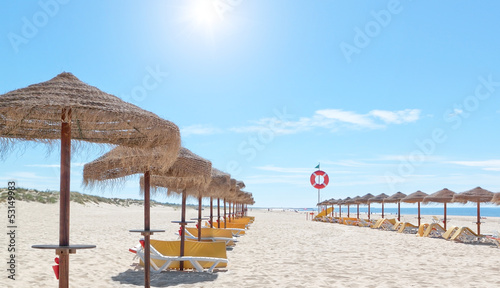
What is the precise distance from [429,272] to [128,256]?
19.0 feet

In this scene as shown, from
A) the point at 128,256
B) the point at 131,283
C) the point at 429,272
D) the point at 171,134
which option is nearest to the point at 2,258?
the point at 128,256

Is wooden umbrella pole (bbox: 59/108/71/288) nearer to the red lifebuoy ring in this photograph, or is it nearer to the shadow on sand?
the shadow on sand

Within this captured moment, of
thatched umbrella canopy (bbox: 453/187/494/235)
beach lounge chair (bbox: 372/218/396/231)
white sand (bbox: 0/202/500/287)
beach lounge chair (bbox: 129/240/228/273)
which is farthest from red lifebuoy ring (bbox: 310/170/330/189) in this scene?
beach lounge chair (bbox: 129/240/228/273)

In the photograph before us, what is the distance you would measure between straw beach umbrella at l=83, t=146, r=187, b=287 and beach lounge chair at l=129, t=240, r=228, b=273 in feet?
4.82

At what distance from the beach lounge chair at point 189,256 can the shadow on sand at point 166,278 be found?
133mm

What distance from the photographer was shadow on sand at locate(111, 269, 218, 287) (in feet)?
21.0

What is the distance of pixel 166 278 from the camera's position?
6.79 metres

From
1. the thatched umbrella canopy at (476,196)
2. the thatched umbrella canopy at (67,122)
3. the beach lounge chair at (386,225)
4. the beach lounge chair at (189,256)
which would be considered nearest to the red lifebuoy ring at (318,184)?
the beach lounge chair at (386,225)

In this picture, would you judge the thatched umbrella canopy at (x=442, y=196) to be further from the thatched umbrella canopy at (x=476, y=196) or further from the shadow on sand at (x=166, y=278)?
the shadow on sand at (x=166, y=278)

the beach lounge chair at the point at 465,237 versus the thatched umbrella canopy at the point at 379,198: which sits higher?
the thatched umbrella canopy at the point at 379,198

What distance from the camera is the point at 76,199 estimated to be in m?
39.2

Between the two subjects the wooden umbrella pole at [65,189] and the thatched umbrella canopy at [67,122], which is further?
the wooden umbrella pole at [65,189]

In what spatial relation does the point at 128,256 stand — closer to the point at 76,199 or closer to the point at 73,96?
the point at 73,96

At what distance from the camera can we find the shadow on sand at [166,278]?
6.41 metres
